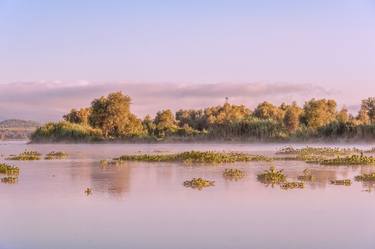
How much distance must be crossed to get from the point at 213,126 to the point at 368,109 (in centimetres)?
2061

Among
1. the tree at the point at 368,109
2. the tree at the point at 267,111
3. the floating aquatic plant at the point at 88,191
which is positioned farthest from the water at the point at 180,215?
the tree at the point at 267,111

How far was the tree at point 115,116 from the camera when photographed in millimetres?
70125

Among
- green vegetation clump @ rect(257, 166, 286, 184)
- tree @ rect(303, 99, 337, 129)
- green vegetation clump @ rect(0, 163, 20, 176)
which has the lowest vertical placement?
green vegetation clump @ rect(257, 166, 286, 184)

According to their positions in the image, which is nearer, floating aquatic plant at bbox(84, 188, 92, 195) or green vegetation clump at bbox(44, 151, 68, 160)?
floating aquatic plant at bbox(84, 188, 92, 195)

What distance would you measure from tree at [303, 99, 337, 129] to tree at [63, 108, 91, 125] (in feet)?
92.5

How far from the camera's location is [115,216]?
11.4m

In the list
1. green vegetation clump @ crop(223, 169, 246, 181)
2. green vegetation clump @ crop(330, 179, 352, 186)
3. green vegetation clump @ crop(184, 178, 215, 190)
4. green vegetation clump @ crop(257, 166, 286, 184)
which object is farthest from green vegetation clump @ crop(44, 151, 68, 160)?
green vegetation clump @ crop(330, 179, 352, 186)

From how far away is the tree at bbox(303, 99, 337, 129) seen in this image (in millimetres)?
77512

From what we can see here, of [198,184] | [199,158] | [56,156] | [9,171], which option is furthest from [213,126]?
[198,184]

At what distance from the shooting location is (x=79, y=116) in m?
78.0

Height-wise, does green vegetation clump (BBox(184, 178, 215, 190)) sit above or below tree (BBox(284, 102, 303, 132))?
below

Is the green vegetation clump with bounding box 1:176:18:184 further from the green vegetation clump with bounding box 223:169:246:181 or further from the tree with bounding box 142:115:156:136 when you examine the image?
the tree with bounding box 142:115:156:136

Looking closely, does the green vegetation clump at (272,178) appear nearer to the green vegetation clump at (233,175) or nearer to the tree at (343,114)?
the green vegetation clump at (233,175)

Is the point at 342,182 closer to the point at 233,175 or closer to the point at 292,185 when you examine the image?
the point at 292,185
